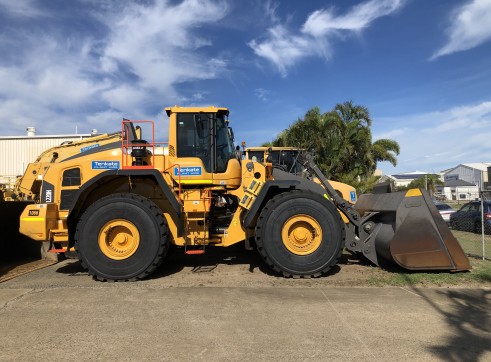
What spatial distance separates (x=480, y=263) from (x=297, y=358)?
618cm

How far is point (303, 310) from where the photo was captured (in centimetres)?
508

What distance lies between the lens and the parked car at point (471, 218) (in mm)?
14586

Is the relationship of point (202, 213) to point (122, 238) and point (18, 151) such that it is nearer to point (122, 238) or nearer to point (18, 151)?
point (122, 238)

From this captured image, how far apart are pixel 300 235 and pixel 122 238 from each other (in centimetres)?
328

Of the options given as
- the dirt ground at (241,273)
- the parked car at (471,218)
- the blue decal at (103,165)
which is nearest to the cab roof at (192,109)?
the blue decal at (103,165)

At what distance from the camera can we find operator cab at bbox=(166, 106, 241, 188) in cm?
716

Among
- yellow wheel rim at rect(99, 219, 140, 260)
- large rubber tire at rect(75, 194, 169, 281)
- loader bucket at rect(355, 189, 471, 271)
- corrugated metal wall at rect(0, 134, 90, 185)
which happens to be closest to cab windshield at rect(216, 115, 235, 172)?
large rubber tire at rect(75, 194, 169, 281)

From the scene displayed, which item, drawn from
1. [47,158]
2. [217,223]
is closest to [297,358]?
[217,223]

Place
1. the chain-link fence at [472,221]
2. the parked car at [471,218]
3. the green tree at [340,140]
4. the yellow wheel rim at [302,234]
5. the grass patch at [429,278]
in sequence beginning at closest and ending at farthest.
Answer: the grass patch at [429,278]
the yellow wheel rim at [302,234]
the chain-link fence at [472,221]
the parked car at [471,218]
the green tree at [340,140]

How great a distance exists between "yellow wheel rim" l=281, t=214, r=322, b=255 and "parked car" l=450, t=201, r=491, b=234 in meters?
10.8

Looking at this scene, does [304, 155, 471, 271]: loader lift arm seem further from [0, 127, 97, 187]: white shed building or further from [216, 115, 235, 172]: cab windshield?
[0, 127, 97, 187]: white shed building

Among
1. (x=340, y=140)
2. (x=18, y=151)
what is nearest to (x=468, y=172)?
(x=340, y=140)

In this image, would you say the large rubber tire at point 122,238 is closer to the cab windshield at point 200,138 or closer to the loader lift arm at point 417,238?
the cab windshield at point 200,138

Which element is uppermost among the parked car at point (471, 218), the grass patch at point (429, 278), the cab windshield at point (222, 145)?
the cab windshield at point (222, 145)
